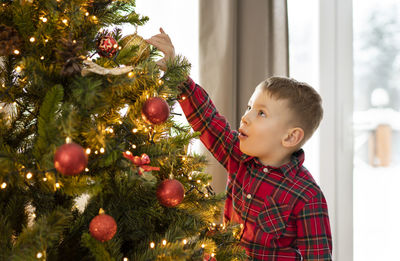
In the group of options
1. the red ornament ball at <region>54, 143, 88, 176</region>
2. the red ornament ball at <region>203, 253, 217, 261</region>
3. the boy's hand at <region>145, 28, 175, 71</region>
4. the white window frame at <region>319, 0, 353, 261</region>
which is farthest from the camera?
the white window frame at <region>319, 0, 353, 261</region>

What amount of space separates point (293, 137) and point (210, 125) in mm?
263

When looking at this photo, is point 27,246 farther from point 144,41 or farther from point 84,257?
→ point 144,41

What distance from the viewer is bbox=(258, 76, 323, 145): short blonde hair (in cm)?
123

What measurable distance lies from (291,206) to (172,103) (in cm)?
50

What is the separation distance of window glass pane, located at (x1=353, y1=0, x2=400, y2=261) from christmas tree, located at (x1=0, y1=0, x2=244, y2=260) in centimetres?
140

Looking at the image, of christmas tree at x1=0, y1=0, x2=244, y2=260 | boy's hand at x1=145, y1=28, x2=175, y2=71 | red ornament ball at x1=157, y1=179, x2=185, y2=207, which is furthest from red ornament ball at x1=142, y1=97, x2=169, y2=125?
boy's hand at x1=145, y1=28, x2=175, y2=71

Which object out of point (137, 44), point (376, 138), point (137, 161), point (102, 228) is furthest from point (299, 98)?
point (376, 138)

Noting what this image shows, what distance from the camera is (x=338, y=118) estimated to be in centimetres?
199

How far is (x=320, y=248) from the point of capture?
116 centimetres

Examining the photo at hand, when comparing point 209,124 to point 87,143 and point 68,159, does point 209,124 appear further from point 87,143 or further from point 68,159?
point 68,159

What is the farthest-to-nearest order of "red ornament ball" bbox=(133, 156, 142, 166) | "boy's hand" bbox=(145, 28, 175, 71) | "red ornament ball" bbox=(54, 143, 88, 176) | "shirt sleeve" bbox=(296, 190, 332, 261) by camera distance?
"shirt sleeve" bbox=(296, 190, 332, 261)
"boy's hand" bbox=(145, 28, 175, 71)
"red ornament ball" bbox=(133, 156, 142, 166)
"red ornament ball" bbox=(54, 143, 88, 176)

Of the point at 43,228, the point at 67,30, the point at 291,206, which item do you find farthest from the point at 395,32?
the point at 43,228

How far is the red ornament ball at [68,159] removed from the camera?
0.63 m

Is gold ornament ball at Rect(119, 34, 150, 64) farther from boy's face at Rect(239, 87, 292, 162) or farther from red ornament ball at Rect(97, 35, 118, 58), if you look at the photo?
boy's face at Rect(239, 87, 292, 162)
